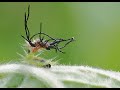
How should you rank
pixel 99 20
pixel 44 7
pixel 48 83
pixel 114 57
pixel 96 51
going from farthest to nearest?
pixel 44 7 → pixel 99 20 → pixel 96 51 → pixel 114 57 → pixel 48 83

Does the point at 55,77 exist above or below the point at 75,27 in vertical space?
below

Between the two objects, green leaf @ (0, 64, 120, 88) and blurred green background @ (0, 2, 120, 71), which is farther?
blurred green background @ (0, 2, 120, 71)

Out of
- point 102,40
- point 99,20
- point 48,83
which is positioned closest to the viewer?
point 48,83

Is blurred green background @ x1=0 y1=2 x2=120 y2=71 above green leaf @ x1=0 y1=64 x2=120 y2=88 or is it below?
above

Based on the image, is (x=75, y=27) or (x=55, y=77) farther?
(x=75, y=27)

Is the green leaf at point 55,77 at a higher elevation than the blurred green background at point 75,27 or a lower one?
lower

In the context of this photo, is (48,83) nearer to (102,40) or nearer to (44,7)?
(102,40)

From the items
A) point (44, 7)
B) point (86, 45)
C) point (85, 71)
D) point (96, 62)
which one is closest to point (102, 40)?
point (86, 45)

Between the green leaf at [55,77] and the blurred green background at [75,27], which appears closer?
the green leaf at [55,77]
